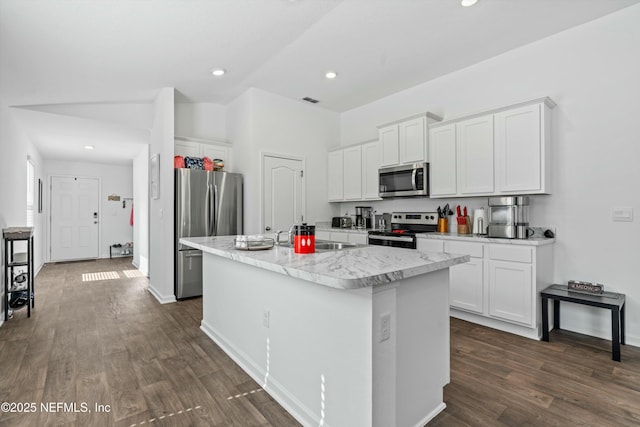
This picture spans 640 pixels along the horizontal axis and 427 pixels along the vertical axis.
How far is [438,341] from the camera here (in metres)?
1.84

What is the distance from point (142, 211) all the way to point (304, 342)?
6243mm

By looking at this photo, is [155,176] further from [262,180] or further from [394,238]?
[394,238]

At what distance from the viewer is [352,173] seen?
5023 mm

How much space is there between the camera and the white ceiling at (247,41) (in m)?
2.60

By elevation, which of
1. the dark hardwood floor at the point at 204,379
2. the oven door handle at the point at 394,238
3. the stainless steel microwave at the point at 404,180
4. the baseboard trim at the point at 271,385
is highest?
the stainless steel microwave at the point at 404,180

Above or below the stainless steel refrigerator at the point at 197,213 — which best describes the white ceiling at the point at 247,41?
above

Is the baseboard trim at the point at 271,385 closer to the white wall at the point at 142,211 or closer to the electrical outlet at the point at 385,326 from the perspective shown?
the electrical outlet at the point at 385,326

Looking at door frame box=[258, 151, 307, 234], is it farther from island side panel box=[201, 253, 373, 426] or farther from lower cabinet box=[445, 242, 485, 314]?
lower cabinet box=[445, 242, 485, 314]

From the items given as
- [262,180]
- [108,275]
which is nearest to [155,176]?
[262,180]

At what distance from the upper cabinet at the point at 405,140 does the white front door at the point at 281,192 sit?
137 cm

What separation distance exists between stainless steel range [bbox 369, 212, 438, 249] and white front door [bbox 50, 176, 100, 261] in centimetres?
773

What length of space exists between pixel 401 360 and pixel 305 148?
13.2ft

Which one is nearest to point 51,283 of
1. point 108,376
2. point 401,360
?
point 108,376

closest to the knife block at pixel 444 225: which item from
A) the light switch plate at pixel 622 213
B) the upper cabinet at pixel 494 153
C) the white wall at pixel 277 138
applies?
the upper cabinet at pixel 494 153
